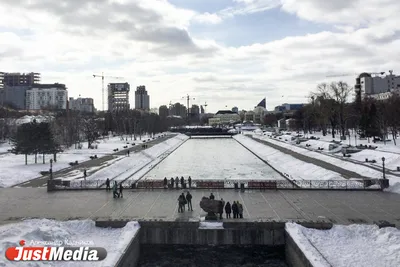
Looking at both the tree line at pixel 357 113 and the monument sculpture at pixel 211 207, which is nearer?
the monument sculpture at pixel 211 207

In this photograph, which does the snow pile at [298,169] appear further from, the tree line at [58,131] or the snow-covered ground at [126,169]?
the tree line at [58,131]

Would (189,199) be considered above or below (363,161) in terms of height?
above

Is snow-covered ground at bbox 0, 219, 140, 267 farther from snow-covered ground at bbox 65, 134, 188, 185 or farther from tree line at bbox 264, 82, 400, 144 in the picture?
tree line at bbox 264, 82, 400, 144

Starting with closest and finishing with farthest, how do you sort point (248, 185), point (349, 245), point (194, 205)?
point (349, 245) → point (194, 205) → point (248, 185)

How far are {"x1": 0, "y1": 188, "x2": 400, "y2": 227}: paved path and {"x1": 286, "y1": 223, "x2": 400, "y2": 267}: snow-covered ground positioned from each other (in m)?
1.87

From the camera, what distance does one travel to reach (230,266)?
65.0 feet

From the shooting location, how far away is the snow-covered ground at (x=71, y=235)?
16500 mm

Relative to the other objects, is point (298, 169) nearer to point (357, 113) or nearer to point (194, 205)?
point (194, 205)

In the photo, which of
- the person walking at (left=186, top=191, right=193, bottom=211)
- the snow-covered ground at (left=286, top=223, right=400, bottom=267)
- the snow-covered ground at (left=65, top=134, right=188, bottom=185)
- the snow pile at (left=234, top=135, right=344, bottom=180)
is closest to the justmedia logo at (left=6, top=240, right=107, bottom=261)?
the person walking at (left=186, top=191, right=193, bottom=211)

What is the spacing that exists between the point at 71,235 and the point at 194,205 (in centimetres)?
905

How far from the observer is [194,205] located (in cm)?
2659

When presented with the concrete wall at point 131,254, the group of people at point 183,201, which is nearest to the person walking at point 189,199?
the group of people at point 183,201

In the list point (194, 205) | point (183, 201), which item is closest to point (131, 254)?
point (183, 201)

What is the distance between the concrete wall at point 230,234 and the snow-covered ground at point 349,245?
106cm
